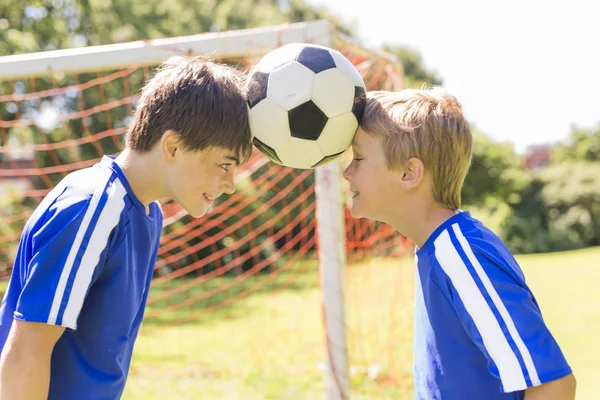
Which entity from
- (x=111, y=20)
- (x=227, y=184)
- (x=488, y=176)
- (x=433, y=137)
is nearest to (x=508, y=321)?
(x=433, y=137)

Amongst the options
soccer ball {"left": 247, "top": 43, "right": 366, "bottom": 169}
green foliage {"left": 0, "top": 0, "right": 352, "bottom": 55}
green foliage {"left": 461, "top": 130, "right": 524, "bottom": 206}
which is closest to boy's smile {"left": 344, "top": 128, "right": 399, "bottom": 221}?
soccer ball {"left": 247, "top": 43, "right": 366, "bottom": 169}

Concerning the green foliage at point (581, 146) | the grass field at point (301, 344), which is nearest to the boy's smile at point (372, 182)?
the grass field at point (301, 344)

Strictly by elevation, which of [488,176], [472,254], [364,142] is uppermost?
[364,142]

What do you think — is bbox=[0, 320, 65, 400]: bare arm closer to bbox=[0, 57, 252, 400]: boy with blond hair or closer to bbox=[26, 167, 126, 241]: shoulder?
bbox=[0, 57, 252, 400]: boy with blond hair

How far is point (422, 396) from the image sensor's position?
4.95ft

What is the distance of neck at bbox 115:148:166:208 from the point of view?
5.18 feet

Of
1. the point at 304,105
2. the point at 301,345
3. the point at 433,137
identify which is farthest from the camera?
the point at 301,345

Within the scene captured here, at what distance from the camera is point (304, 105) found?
1834 millimetres

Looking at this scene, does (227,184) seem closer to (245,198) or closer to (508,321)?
(508,321)

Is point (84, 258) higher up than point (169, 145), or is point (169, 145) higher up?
point (169, 145)

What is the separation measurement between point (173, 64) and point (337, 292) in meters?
1.56

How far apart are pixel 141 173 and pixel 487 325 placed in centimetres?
91

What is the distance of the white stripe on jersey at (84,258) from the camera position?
1.35 meters

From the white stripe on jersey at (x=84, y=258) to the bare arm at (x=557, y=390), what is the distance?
0.99m
